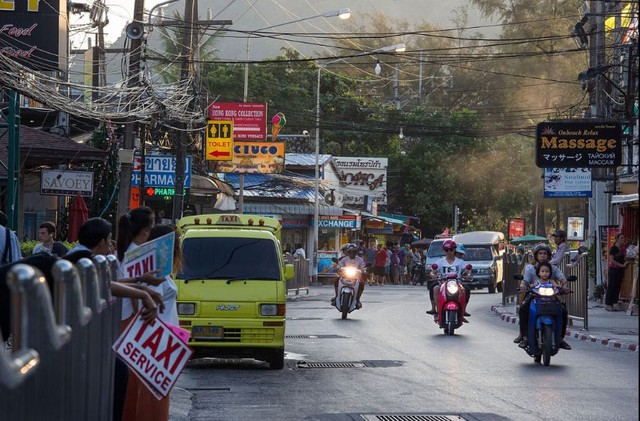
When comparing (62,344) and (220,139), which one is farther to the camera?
(220,139)

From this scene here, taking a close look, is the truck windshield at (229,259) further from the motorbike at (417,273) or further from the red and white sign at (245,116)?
the motorbike at (417,273)

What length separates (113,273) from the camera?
711 cm

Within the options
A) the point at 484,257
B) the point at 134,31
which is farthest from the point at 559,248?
the point at 484,257

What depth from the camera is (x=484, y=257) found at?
49.7m

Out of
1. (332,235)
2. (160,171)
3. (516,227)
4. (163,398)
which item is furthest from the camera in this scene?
(516,227)

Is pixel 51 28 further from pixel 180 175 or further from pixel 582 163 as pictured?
pixel 582 163

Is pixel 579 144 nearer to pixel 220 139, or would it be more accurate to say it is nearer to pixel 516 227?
pixel 220 139

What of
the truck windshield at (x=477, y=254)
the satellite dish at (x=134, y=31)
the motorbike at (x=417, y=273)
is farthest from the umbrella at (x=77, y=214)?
the motorbike at (x=417, y=273)

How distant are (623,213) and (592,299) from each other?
11.3 feet

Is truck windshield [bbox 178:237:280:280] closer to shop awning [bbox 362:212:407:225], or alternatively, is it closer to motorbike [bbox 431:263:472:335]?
motorbike [bbox 431:263:472:335]

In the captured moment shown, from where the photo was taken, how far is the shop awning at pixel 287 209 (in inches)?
2175

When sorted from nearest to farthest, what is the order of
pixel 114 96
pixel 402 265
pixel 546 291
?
pixel 546 291, pixel 114 96, pixel 402 265

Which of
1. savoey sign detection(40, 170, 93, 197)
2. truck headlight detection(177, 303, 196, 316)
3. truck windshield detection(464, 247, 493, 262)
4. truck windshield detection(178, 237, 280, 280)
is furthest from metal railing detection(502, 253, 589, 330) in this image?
truck windshield detection(464, 247, 493, 262)

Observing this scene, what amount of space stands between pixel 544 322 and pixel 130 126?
→ 12.4 m
